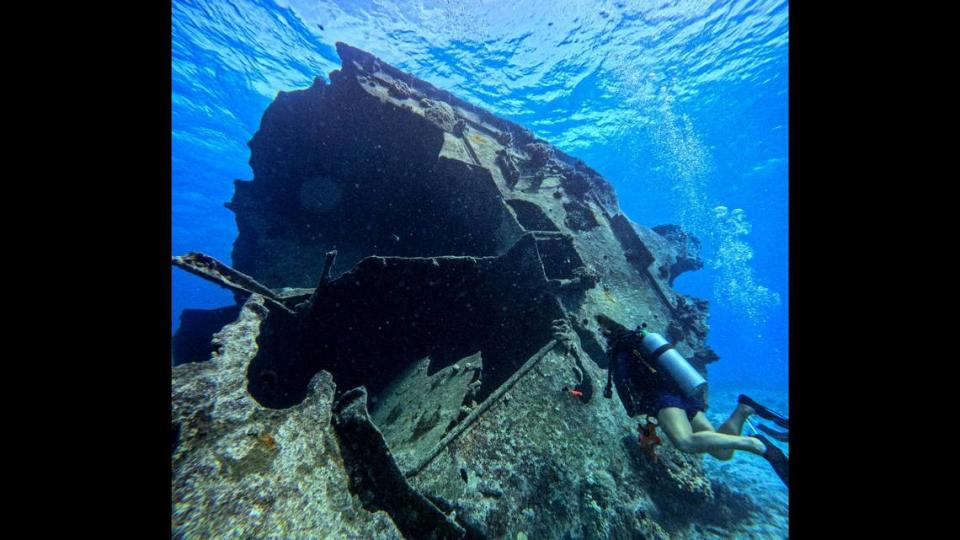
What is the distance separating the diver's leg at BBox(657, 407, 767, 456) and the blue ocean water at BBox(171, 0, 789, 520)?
1668cm

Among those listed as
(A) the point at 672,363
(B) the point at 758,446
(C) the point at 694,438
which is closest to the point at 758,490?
(B) the point at 758,446

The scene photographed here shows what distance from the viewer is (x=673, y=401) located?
5070mm

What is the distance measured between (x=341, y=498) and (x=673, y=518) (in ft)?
13.3

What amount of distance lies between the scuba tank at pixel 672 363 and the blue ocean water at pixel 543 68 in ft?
51.3

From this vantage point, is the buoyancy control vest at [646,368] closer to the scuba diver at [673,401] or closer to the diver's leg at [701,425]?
the scuba diver at [673,401]

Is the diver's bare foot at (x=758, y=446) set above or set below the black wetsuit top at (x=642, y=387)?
above

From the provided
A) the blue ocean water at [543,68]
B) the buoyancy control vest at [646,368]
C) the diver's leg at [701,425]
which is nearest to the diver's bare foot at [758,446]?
the diver's leg at [701,425]

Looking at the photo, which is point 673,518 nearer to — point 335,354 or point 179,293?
point 335,354

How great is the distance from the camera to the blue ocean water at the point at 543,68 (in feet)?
49.4

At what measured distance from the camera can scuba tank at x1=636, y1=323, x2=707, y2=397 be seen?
491 cm

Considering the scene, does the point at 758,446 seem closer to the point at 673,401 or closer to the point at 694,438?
the point at 694,438
